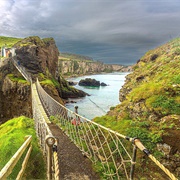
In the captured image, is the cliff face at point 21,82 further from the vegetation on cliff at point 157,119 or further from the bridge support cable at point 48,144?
the vegetation on cliff at point 157,119

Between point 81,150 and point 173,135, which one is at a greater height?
point 173,135

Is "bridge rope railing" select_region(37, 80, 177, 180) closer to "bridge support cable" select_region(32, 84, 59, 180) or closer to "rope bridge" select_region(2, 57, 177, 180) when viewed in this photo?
"rope bridge" select_region(2, 57, 177, 180)

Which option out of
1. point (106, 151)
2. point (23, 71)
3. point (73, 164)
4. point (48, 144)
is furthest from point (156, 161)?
point (23, 71)

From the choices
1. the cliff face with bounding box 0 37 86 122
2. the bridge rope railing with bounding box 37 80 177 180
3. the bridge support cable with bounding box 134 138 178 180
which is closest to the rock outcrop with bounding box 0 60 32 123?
the cliff face with bounding box 0 37 86 122

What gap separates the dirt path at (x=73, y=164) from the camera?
4742 millimetres

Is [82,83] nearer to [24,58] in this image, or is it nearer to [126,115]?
[24,58]

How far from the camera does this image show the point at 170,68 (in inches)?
373

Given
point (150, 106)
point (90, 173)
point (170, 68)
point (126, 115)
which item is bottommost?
point (90, 173)

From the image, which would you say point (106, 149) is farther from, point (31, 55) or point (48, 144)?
point (31, 55)

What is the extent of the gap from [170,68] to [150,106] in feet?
12.4

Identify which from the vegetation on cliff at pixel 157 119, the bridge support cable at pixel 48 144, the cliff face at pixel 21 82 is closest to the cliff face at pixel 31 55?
the cliff face at pixel 21 82

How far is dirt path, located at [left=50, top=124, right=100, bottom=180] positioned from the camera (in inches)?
187

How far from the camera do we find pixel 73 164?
17.4 feet

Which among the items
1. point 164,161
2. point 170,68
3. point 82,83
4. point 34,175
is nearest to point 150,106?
point 164,161
